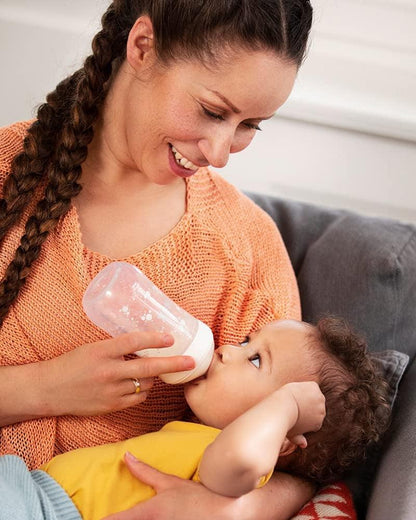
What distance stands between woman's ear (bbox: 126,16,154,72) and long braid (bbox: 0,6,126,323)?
11cm

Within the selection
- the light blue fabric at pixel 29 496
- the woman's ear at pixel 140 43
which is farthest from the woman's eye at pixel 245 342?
the woman's ear at pixel 140 43

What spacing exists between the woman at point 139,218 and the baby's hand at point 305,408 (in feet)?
0.46

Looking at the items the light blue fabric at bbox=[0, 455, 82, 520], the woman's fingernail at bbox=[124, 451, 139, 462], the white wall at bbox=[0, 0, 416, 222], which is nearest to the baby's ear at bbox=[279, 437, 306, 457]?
the woman's fingernail at bbox=[124, 451, 139, 462]

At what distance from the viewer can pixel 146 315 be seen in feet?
4.24

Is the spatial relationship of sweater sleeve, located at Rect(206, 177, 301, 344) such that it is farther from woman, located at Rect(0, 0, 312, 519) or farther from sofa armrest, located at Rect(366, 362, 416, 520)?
sofa armrest, located at Rect(366, 362, 416, 520)

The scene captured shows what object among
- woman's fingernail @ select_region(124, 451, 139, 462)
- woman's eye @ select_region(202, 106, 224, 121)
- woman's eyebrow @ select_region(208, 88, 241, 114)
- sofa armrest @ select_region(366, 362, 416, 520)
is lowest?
sofa armrest @ select_region(366, 362, 416, 520)

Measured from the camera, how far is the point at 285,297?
5.39ft

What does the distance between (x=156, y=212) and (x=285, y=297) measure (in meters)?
0.33

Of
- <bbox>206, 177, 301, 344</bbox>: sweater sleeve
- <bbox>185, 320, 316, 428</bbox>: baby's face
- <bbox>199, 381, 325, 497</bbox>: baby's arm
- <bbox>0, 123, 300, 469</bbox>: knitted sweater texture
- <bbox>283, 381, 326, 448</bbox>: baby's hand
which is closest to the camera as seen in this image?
<bbox>199, 381, 325, 497</bbox>: baby's arm

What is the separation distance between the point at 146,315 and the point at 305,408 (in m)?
0.30

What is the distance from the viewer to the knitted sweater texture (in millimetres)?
1440

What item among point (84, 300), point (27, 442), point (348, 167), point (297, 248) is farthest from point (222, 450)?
point (348, 167)

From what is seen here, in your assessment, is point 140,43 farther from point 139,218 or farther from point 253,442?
point 253,442

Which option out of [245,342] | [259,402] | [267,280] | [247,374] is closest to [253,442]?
[259,402]
